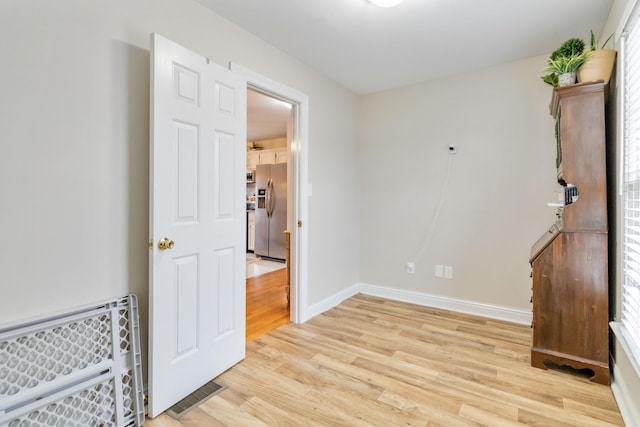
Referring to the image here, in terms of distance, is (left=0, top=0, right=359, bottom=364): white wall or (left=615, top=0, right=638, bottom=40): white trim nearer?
(left=0, top=0, right=359, bottom=364): white wall

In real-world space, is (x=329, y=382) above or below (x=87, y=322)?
below

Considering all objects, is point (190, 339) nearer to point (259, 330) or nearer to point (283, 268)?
point (259, 330)

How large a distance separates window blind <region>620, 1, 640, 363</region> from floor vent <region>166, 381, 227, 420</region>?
220cm

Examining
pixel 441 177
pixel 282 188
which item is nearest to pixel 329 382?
pixel 441 177

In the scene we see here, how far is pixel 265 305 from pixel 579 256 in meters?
2.78

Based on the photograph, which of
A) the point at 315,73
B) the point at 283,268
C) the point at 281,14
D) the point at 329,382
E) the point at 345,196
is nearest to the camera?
the point at 329,382

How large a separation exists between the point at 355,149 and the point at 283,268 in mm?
2552

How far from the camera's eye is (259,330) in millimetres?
2836

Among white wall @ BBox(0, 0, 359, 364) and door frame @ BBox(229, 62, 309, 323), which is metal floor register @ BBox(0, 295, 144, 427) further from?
door frame @ BBox(229, 62, 309, 323)

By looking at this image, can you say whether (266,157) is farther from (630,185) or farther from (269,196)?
Result: (630,185)

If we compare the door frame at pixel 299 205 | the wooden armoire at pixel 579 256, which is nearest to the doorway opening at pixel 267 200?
the door frame at pixel 299 205

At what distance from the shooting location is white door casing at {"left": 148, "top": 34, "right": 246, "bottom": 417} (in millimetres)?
1702

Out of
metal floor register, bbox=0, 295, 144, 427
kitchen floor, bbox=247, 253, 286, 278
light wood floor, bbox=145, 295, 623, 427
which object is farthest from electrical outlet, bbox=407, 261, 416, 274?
metal floor register, bbox=0, 295, 144, 427

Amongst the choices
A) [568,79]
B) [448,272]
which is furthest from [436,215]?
[568,79]
